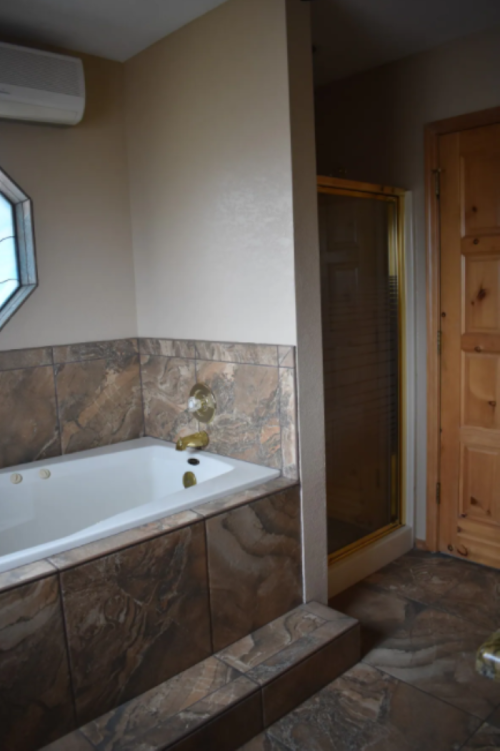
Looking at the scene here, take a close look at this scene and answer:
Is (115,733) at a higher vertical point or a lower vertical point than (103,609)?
lower

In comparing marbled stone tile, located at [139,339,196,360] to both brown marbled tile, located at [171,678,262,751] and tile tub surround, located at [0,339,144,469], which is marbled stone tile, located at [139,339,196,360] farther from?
brown marbled tile, located at [171,678,262,751]

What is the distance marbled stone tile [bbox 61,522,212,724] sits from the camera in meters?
1.63

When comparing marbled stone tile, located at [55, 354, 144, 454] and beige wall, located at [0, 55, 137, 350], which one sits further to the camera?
marbled stone tile, located at [55, 354, 144, 454]

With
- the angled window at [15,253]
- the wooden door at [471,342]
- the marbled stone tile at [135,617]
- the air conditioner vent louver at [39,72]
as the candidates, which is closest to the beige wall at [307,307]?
the marbled stone tile at [135,617]

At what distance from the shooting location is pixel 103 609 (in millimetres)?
1665

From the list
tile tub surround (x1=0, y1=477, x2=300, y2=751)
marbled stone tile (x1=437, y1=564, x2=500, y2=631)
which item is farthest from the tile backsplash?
marbled stone tile (x1=437, y1=564, x2=500, y2=631)

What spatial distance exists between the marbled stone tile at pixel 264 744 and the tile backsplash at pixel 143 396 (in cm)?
82

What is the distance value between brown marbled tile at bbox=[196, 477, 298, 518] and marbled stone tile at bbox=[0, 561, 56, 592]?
50 centimetres

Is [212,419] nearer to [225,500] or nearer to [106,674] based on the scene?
[225,500]

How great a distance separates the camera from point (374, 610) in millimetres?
2443

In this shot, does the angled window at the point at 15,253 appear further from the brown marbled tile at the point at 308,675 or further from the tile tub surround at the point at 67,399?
the brown marbled tile at the point at 308,675

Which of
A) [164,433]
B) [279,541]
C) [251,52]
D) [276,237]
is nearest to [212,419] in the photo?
[164,433]

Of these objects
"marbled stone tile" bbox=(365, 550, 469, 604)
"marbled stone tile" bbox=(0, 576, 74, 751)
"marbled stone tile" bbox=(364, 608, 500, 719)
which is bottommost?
"marbled stone tile" bbox=(364, 608, 500, 719)

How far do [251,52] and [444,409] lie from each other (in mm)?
1684
